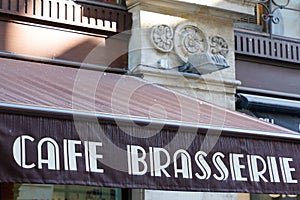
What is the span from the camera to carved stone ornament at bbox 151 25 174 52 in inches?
348

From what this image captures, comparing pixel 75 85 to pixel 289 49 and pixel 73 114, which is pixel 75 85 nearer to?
pixel 73 114

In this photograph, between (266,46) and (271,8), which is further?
(271,8)

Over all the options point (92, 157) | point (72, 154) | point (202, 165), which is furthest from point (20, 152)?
Answer: point (202, 165)

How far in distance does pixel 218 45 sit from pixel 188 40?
496 mm

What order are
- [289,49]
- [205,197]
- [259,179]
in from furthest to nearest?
[289,49] < [205,197] < [259,179]

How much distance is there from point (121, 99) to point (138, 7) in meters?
2.46

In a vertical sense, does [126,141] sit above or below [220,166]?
above

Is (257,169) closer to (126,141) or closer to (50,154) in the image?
(126,141)

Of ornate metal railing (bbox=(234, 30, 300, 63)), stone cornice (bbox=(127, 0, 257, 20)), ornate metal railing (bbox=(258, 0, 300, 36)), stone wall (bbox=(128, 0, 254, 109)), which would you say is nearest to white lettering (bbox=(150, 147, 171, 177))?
stone wall (bbox=(128, 0, 254, 109))

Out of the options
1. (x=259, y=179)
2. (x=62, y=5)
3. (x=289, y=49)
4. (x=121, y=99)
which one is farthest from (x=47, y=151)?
(x=289, y=49)

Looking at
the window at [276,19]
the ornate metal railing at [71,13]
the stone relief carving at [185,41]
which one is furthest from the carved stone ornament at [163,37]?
the window at [276,19]

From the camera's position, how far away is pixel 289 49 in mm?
10453

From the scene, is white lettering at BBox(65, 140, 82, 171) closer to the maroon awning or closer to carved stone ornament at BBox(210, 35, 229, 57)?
the maroon awning

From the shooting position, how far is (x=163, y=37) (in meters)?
8.92
